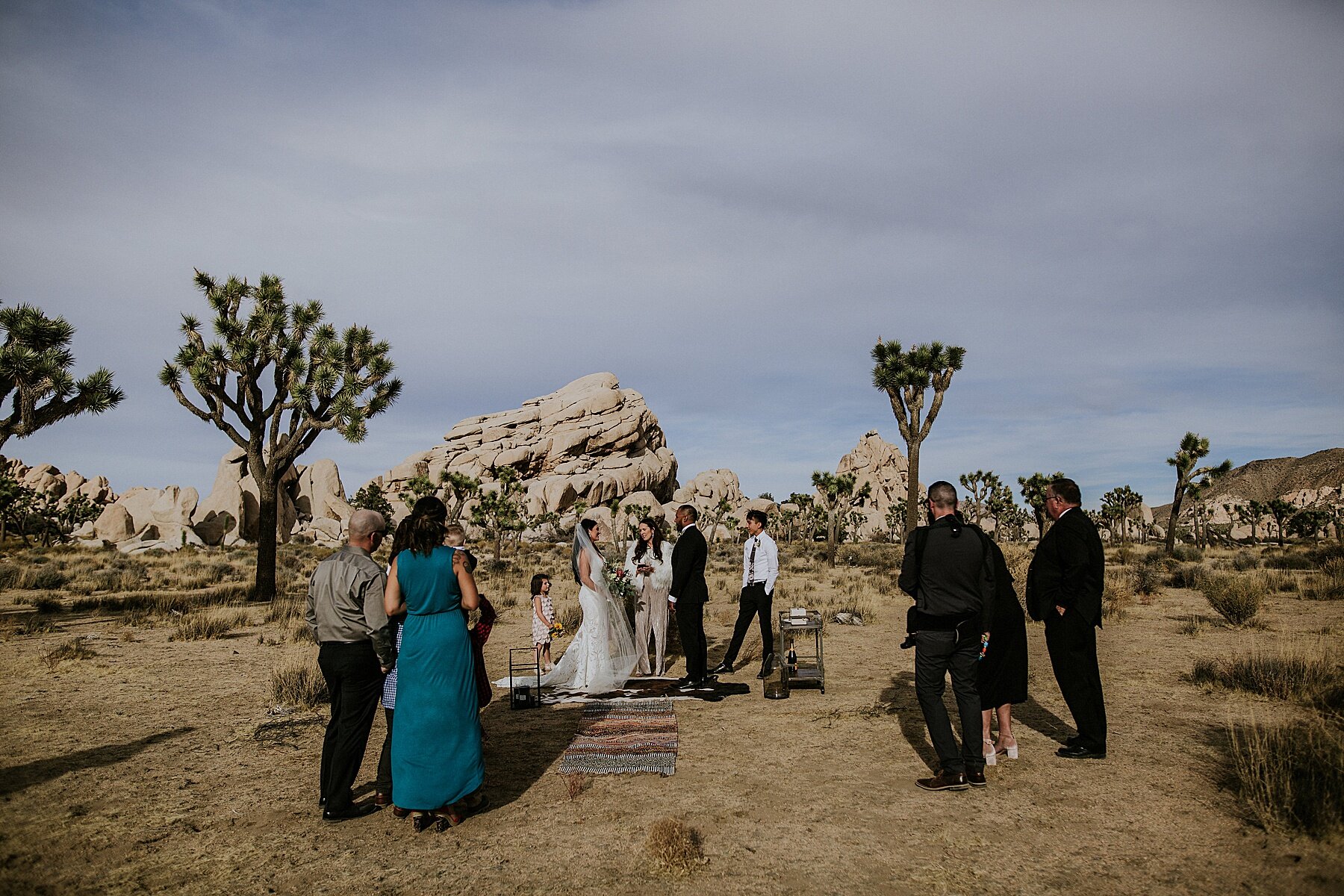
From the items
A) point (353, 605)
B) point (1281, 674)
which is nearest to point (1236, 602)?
point (1281, 674)

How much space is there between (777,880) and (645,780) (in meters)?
1.97

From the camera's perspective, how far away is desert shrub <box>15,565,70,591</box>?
72.2ft

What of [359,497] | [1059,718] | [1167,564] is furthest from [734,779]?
[359,497]

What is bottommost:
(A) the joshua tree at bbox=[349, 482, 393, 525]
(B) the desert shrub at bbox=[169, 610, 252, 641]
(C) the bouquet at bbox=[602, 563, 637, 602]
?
(B) the desert shrub at bbox=[169, 610, 252, 641]

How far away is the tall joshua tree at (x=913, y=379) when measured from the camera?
24.9 m

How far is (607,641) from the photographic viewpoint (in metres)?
9.79

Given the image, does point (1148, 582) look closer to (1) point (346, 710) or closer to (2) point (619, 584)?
(2) point (619, 584)

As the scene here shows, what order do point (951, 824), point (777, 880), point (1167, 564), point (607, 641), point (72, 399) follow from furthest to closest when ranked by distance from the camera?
point (1167, 564) < point (72, 399) < point (607, 641) < point (951, 824) < point (777, 880)

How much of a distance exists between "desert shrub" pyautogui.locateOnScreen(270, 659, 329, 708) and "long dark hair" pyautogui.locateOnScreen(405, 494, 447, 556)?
4995mm

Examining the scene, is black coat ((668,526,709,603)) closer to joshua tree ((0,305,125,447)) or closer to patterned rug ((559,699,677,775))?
patterned rug ((559,699,677,775))

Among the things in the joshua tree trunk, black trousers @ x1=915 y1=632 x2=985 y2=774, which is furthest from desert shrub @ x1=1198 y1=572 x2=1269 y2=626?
the joshua tree trunk

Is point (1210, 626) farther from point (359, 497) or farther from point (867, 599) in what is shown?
point (359, 497)

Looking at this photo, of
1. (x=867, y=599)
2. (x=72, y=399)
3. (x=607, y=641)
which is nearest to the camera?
(x=607, y=641)

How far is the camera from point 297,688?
9.08 meters
